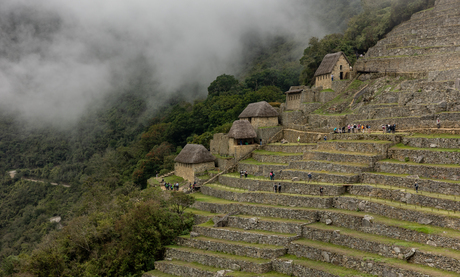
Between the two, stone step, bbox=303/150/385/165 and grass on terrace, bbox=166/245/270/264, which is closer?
grass on terrace, bbox=166/245/270/264

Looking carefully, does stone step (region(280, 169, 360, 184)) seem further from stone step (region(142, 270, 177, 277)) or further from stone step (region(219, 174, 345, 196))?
stone step (region(142, 270, 177, 277))

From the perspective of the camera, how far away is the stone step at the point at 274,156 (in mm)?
28191

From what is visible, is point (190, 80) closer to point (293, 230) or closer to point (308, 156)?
point (308, 156)

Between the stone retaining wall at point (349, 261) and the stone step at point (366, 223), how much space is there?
1.59 metres

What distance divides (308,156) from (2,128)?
78885mm

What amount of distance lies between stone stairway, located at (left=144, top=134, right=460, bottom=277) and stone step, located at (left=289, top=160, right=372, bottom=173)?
0.06m

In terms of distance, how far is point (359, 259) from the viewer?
51.3 feet

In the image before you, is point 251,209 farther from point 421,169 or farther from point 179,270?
point 421,169

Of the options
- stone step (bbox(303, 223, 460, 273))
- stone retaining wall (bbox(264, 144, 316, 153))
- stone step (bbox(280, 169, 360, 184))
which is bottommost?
stone step (bbox(303, 223, 460, 273))

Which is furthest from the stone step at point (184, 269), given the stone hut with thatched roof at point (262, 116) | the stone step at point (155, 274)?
the stone hut with thatched roof at point (262, 116)

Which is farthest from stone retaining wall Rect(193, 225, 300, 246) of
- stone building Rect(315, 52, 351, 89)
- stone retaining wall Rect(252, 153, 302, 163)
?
stone building Rect(315, 52, 351, 89)

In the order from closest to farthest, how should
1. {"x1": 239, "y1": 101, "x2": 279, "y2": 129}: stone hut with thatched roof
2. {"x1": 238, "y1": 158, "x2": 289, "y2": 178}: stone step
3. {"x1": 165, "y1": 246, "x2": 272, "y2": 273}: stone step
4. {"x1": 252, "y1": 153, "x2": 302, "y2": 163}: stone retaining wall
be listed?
{"x1": 165, "y1": 246, "x2": 272, "y2": 273}: stone step, {"x1": 238, "y1": 158, "x2": 289, "y2": 178}: stone step, {"x1": 252, "y1": 153, "x2": 302, "y2": 163}: stone retaining wall, {"x1": 239, "y1": 101, "x2": 279, "y2": 129}: stone hut with thatched roof

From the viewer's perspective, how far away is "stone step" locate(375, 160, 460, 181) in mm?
18500

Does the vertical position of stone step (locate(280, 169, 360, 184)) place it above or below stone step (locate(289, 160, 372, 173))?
Answer: below
